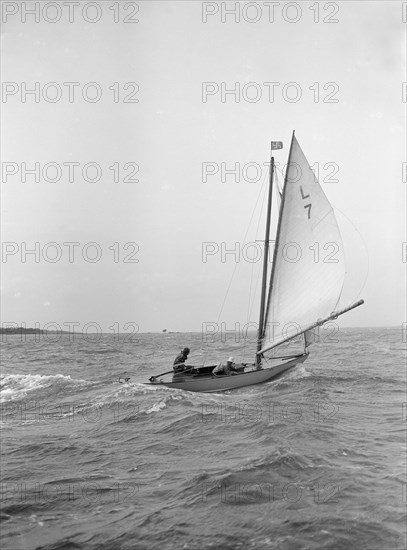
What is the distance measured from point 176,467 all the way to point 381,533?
4.82 meters

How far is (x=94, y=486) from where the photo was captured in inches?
367

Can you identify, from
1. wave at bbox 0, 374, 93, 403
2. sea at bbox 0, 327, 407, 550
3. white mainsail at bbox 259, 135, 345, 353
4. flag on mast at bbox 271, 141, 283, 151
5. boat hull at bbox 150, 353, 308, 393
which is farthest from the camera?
flag on mast at bbox 271, 141, 283, 151

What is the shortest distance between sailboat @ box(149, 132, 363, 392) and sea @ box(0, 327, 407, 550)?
9.90 feet

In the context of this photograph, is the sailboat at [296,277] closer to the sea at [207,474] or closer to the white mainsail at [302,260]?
the white mainsail at [302,260]

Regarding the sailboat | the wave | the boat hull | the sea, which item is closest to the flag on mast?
the sailboat

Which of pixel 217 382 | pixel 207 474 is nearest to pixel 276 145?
pixel 217 382

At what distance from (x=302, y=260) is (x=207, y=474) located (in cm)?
1399

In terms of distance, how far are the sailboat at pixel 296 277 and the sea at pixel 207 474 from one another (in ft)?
9.90

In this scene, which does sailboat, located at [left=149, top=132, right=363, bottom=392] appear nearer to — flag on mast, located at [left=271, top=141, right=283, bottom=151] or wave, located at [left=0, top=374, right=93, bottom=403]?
flag on mast, located at [left=271, top=141, right=283, bottom=151]

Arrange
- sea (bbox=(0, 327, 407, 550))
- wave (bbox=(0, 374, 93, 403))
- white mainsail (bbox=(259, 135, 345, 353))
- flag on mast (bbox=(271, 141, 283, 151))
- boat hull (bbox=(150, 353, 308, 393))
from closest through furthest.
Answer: sea (bbox=(0, 327, 407, 550)) → boat hull (bbox=(150, 353, 308, 393)) → white mainsail (bbox=(259, 135, 345, 353)) → wave (bbox=(0, 374, 93, 403)) → flag on mast (bbox=(271, 141, 283, 151))

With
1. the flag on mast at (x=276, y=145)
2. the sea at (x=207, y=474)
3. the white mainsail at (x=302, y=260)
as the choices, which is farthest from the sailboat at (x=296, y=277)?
the sea at (x=207, y=474)

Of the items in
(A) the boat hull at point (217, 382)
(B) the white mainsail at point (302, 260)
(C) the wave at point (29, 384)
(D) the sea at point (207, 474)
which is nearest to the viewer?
(D) the sea at point (207, 474)

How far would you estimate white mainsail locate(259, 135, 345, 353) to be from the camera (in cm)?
2119

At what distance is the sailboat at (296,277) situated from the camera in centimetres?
2102
